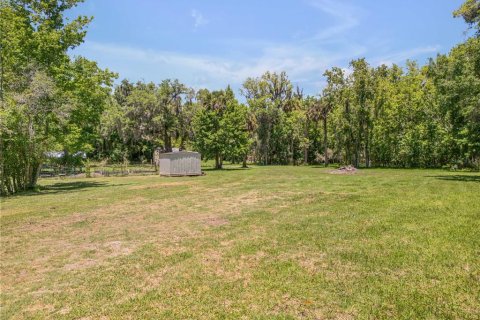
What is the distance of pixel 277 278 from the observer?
244 inches

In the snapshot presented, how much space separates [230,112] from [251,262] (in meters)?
39.6

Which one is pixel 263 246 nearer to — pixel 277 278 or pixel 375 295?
pixel 277 278

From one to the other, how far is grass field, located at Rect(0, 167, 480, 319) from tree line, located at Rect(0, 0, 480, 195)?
1138cm

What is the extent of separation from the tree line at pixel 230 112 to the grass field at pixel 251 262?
11.4 m

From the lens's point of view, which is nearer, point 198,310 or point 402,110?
point 198,310

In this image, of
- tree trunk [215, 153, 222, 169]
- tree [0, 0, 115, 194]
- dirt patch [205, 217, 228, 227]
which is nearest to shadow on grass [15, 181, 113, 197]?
tree [0, 0, 115, 194]

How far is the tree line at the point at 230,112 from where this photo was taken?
70.7 ft

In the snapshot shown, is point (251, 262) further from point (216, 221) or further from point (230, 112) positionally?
point (230, 112)

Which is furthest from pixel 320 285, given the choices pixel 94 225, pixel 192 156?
pixel 192 156

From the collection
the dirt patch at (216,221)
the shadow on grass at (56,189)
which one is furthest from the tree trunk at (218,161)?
the dirt patch at (216,221)

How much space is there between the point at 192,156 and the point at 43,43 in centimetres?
1554

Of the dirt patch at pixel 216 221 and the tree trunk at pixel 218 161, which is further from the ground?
the tree trunk at pixel 218 161

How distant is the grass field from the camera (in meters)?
5.20

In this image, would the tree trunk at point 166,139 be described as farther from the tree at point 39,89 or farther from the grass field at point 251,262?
the grass field at point 251,262
